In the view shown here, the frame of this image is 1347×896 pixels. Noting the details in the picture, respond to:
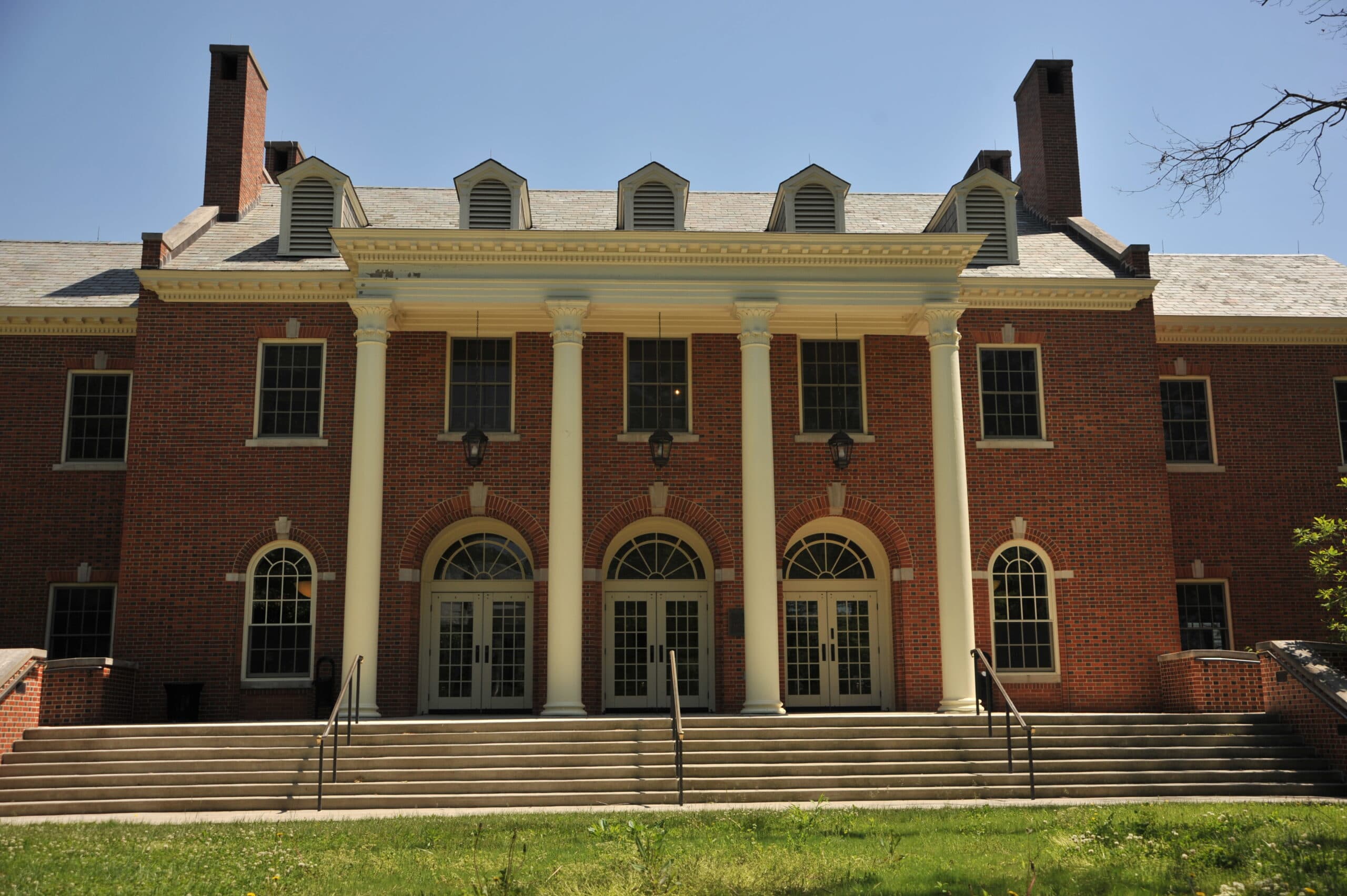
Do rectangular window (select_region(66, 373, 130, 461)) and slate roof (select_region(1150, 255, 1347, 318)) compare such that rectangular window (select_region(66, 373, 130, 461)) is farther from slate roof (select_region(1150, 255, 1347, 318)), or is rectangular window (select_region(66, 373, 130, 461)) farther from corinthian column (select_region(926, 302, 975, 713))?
slate roof (select_region(1150, 255, 1347, 318))

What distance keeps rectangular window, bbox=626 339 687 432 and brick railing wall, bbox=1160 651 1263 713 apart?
31.0ft

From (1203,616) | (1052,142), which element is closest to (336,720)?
(1203,616)

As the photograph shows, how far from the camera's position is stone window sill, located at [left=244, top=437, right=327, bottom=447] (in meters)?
20.2

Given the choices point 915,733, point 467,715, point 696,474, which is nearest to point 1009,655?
point 915,733

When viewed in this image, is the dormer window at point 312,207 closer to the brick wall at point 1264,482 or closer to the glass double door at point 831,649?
the glass double door at point 831,649

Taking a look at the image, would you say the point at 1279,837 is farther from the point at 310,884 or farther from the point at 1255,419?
the point at 1255,419

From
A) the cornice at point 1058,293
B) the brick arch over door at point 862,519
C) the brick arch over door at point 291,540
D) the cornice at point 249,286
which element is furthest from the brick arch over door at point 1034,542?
the cornice at point 249,286

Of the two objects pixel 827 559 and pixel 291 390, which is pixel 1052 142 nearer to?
pixel 827 559

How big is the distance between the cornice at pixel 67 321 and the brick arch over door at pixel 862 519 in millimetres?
12853

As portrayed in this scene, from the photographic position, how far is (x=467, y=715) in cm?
2020

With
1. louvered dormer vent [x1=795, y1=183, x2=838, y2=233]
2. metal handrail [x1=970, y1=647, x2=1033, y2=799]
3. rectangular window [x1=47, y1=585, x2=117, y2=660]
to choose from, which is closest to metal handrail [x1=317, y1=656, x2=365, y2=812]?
→ rectangular window [x1=47, y1=585, x2=117, y2=660]

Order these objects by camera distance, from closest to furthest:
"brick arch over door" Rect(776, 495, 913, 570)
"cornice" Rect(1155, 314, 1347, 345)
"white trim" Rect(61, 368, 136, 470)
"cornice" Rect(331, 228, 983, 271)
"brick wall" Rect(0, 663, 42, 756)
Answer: "brick wall" Rect(0, 663, 42, 756) → "cornice" Rect(331, 228, 983, 271) → "brick arch over door" Rect(776, 495, 913, 570) → "white trim" Rect(61, 368, 136, 470) → "cornice" Rect(1155, 314, 1347, 345)

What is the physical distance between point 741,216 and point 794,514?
712cm

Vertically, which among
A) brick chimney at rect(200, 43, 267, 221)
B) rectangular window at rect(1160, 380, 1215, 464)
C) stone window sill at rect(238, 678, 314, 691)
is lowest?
stone window sill at rect(238, 678, 314, 691)
